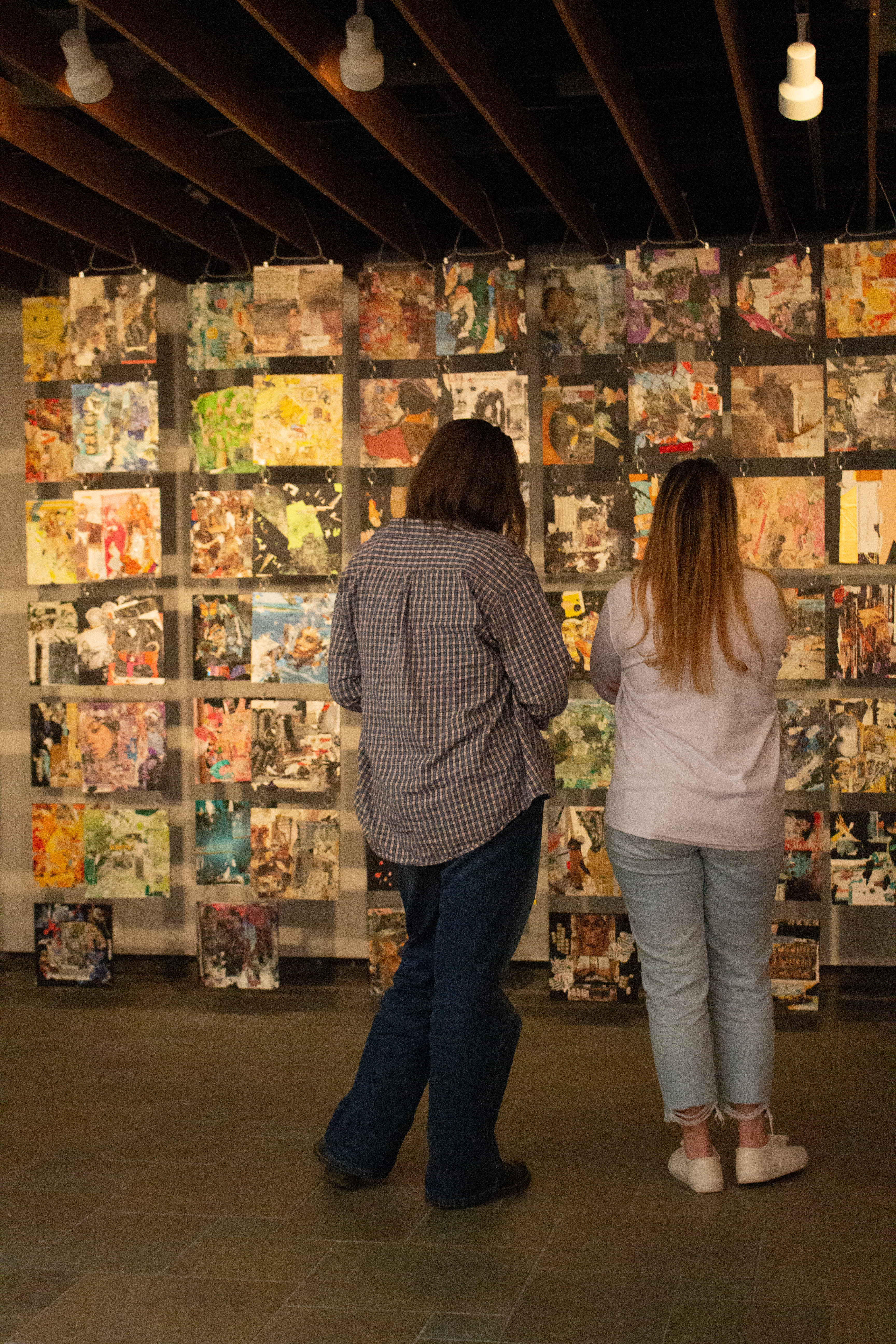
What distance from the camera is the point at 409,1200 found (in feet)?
10.3

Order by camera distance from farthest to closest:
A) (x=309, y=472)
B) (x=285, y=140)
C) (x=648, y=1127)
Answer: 1. (x=309, y=472)
2. (x=285, y=140)
3. (x=648, y=1127)

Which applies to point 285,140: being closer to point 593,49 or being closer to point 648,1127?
point 593,49

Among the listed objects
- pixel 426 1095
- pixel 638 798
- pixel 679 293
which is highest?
pixel 679 293

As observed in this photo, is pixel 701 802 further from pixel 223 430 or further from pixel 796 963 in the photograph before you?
pixel 223 430

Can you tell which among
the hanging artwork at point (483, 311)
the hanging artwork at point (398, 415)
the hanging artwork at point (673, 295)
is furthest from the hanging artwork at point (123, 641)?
the hanging artwork at point (673, 295)

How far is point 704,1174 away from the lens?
10.3ft

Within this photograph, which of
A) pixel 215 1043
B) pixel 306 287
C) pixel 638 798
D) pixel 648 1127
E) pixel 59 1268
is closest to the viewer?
pixel 59 1268

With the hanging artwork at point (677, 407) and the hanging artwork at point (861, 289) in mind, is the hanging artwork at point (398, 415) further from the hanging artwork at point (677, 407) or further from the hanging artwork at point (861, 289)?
the hanging artwork at point (861, 289)

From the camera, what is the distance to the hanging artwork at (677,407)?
14.8 ft

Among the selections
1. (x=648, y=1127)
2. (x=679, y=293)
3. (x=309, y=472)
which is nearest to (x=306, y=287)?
(x=309, y=472)

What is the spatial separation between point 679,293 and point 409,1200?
2840 millimetres

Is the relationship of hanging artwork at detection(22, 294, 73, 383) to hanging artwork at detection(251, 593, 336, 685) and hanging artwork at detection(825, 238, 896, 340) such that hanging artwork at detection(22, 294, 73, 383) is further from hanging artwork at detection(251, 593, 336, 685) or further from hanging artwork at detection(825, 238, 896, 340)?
hanging artwork at detection(825, 238, 896, 340)

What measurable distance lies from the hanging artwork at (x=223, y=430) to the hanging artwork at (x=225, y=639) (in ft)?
1.47

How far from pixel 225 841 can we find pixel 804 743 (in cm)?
199
